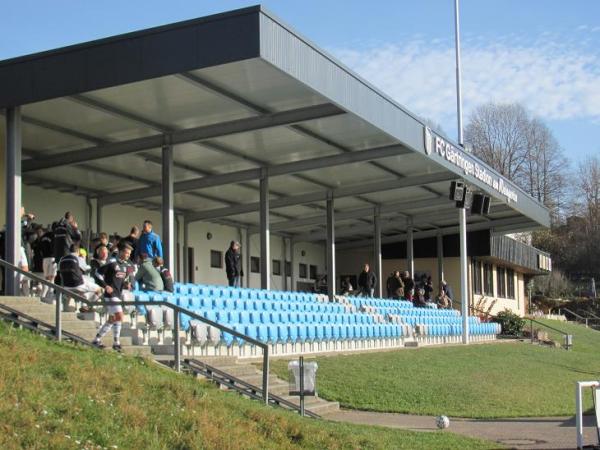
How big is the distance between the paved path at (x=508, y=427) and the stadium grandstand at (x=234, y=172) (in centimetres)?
294

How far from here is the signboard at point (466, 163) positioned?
85.8 feet

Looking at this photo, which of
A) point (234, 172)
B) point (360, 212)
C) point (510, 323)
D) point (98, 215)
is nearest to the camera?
point (234, 172)

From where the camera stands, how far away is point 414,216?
39.6m

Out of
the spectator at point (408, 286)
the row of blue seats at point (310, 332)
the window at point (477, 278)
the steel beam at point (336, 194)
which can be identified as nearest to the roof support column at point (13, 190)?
the row of blue seats at point (310, 332)

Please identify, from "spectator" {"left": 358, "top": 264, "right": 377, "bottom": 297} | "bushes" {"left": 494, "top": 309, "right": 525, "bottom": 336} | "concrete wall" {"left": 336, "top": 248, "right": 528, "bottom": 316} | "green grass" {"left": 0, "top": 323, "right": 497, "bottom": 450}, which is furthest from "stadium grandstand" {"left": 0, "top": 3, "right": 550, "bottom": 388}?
"concrete wall" {"left": 336, "top": 248, "right": 528, "bottom": 316}

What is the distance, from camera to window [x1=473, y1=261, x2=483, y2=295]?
156ft

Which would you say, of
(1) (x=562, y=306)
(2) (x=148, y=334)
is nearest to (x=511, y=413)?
(2) (x=148, y=334)

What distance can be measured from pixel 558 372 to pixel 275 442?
1616cm

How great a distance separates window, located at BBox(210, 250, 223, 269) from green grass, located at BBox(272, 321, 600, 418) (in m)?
12.6

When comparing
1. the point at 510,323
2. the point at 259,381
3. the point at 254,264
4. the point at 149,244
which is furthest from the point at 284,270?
the point at 259,381

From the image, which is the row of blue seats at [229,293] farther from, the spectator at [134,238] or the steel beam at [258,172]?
the steel beam at [258,172]

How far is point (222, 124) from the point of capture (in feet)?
67.2

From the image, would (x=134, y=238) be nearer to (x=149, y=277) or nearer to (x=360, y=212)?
(x=149, y=277)

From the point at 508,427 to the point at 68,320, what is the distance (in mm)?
7220
